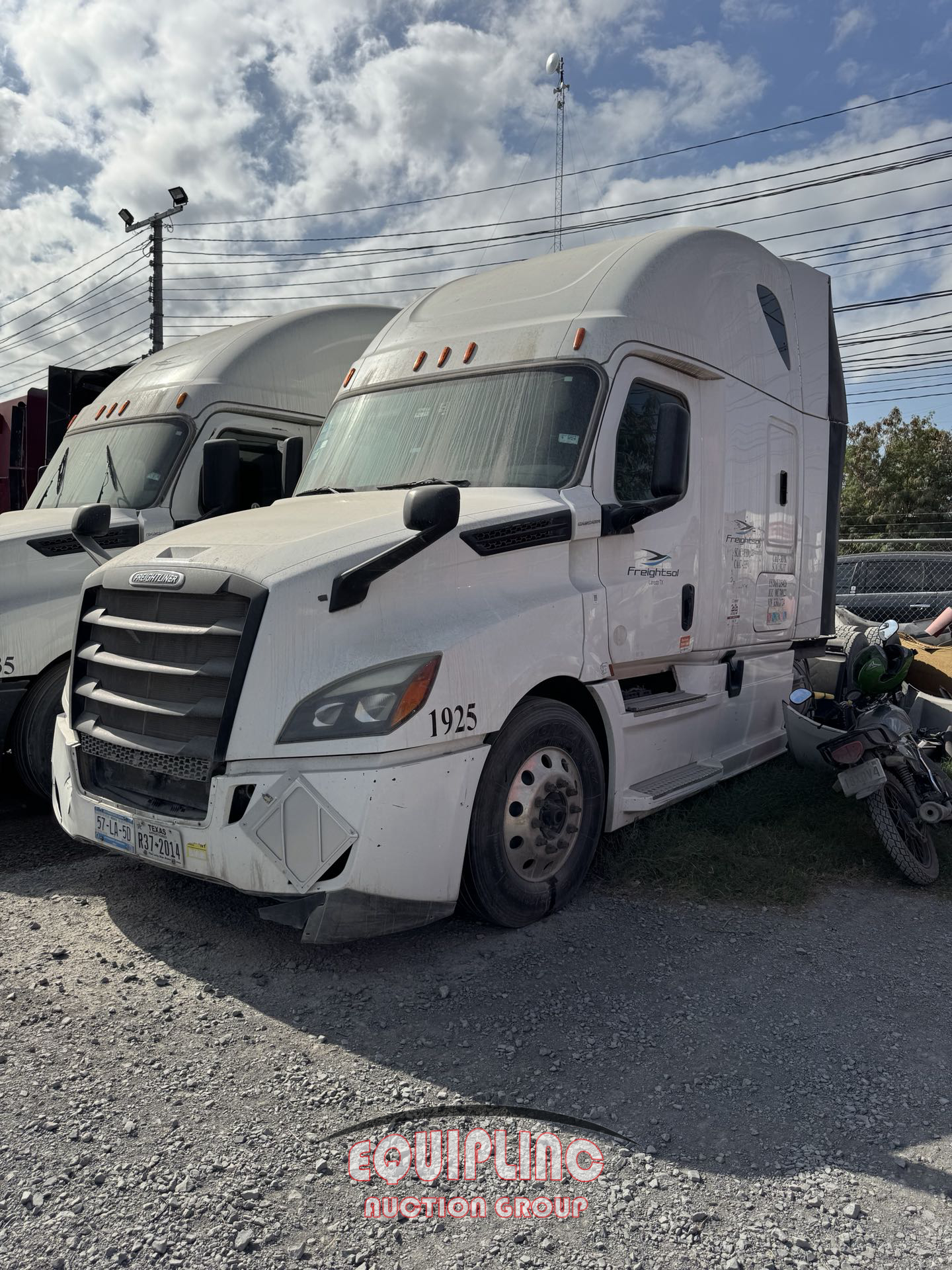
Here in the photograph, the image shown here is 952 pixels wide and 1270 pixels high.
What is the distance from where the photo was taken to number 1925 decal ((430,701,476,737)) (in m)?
3.93

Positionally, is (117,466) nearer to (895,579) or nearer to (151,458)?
(151,458)

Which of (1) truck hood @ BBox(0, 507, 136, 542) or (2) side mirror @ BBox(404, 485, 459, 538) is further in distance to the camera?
(1) truck hood @ BBox(0, 507, 136, 542)

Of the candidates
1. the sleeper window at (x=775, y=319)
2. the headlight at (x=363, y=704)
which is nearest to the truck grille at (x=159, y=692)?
the headlight at (x=363, y=704)

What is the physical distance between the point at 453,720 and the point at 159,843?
1.32 meters

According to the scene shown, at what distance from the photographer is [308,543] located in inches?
163

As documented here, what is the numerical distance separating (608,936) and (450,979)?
2.79 feet

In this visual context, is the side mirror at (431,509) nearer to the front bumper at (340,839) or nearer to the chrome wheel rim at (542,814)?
the front bumper at (340,839)

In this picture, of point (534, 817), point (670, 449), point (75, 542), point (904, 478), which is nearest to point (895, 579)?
point (670, 449)

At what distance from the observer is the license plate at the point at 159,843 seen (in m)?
4.02

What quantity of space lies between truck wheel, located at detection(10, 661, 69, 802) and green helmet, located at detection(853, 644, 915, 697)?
497 centimetres

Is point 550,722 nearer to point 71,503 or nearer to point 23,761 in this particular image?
point 23,761
